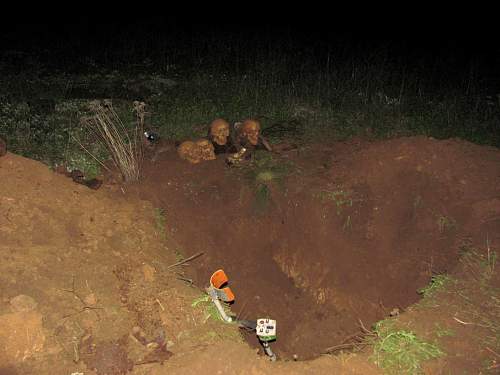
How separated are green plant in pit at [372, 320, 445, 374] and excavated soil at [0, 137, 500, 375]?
6cm

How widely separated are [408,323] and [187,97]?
4.38 meters

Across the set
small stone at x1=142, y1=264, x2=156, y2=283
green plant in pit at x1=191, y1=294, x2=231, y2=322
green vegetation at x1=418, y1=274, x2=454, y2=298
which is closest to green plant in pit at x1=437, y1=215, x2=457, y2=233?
green vegetation at x1=418, y1=274, x2=454, y2=298

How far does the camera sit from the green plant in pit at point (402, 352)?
2297 mm

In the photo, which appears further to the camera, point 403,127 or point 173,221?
point 403,127

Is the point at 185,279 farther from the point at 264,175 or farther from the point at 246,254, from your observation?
the point at 264,175

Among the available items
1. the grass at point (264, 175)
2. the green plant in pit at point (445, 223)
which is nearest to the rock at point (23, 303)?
the grass at point (264, 175)

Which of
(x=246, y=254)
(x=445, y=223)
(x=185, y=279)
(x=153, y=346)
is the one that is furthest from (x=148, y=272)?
(x=445, y=223)

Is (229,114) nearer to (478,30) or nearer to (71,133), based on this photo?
(71,133)

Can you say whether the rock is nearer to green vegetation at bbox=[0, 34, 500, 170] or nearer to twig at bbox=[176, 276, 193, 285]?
twig at bbox=[176, 276, 193, 285]

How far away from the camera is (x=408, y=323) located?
2.55 m

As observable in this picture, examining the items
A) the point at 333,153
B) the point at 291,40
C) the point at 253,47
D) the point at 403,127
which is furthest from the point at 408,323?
the point at 291,40

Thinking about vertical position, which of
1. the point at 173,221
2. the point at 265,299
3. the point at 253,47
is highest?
the point at 253,47

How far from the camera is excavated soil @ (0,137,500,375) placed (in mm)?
2400

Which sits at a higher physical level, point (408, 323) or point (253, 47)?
point (253, 47)
